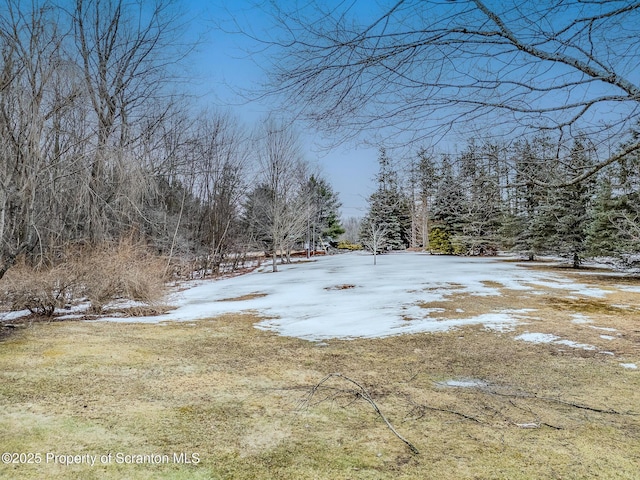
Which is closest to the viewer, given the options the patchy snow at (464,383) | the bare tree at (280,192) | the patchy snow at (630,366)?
the patchy snow at (464,383)

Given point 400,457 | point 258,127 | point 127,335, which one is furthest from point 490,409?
point 258,127

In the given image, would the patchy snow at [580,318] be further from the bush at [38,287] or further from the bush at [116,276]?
the bush at [38,287]

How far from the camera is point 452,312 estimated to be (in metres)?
8.30

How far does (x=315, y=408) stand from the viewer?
10.3ft

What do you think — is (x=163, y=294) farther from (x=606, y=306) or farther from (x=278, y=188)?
(x=278, y=188)

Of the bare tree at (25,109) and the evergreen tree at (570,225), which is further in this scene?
the evergreen tree at (570,225)

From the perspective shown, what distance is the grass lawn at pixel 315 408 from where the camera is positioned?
2285 mm

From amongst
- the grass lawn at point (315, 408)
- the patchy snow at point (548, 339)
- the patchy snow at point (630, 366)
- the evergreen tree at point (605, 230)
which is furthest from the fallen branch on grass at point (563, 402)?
the evergreen tree at point (605, 230)

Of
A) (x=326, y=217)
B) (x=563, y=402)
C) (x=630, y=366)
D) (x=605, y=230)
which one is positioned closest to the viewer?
Result: (x=563, y=402)

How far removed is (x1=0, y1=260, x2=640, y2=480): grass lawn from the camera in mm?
2285

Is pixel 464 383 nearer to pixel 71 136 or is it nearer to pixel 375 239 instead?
pixel 71 136

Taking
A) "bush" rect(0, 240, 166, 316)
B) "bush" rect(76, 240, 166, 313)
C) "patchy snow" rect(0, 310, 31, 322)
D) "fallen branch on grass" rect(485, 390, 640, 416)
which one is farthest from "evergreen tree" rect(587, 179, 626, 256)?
"patchy snow" rect(0, 310, 31, 322)

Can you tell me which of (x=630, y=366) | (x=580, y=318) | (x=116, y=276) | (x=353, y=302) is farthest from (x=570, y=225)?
(x=116, y=276)

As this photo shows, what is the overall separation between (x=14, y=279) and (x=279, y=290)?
23.5 ft
